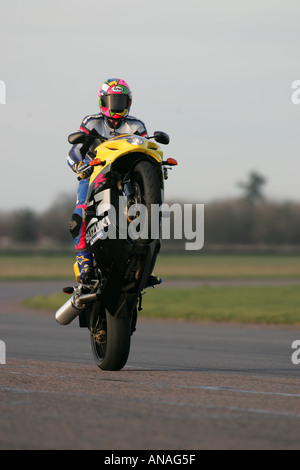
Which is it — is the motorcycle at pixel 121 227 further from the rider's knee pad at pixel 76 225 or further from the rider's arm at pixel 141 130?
the rider's arm at pixel 141 130

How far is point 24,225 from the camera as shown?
133m

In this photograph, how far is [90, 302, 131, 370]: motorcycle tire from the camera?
9.50m

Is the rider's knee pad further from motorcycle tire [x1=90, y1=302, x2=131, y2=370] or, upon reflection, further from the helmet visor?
the helmet visor

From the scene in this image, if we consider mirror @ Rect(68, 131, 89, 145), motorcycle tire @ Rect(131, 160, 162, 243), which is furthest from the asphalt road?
mirror @ Rect(68, 131, 89, 145)

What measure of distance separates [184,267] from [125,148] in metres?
75.0

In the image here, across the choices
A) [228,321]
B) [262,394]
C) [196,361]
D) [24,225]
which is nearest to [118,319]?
[262,394]

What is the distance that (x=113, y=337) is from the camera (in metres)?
9.52

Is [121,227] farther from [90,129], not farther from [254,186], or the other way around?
[254,186]

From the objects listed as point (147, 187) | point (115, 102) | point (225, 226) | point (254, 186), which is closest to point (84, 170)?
point (115, 102)

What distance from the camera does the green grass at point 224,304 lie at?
26.2m

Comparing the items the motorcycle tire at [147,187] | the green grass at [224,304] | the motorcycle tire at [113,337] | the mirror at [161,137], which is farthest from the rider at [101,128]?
the green grass at [224,304]

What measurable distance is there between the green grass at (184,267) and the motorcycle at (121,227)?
178 feet

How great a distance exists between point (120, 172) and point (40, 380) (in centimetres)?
231
